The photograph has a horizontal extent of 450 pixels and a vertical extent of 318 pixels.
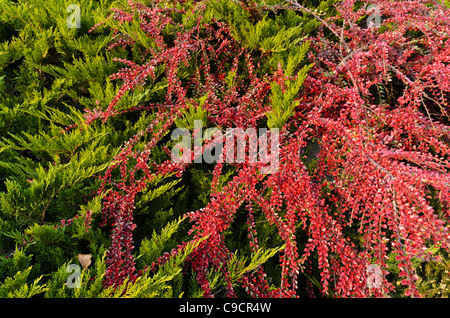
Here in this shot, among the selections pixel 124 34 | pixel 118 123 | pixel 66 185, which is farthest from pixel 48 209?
pixel 124 34

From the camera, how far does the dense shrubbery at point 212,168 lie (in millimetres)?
1284

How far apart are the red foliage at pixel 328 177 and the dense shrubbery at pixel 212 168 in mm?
12

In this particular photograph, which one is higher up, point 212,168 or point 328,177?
point 212,168

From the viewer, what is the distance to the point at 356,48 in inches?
86.6

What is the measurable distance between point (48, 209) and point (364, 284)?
1.54 m

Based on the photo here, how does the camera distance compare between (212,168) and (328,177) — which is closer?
(212,168)

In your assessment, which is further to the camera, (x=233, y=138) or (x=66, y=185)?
(x=233, y=138)

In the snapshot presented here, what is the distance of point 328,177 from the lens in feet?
6.89

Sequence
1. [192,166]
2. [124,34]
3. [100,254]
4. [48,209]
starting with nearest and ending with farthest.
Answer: [100,254] → [48,209] → [192,166] → [124,34]

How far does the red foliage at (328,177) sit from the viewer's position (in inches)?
49.6

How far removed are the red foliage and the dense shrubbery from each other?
0.04 ft

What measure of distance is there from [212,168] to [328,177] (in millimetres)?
843
